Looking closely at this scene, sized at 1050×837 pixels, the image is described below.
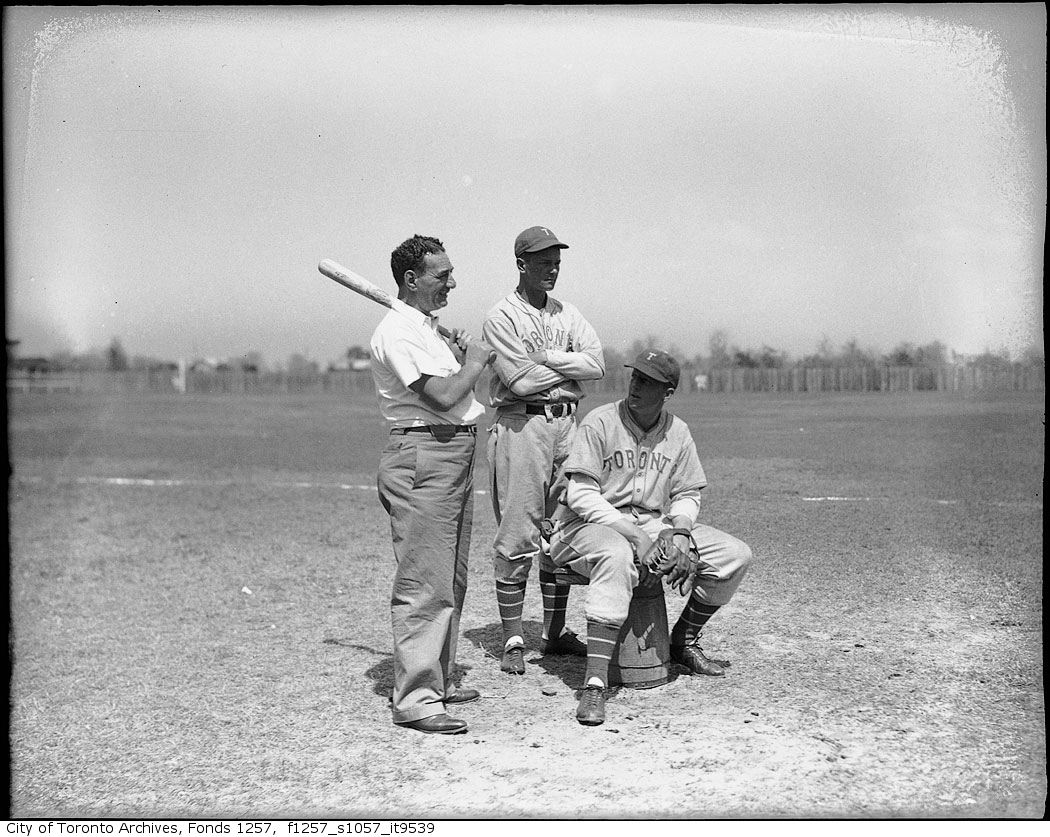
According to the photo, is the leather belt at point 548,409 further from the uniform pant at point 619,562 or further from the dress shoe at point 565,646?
the dress shoe at point 565,646

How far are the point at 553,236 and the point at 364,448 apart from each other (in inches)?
566

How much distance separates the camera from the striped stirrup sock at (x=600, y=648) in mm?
4434

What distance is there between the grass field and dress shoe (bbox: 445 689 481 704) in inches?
2.0

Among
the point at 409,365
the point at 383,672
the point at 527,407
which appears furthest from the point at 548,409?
the point at 383,672

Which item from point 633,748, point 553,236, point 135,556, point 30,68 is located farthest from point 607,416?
point 135,556

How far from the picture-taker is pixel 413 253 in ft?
14.6

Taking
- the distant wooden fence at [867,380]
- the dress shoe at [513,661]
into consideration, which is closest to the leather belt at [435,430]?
the dress shoe at [513,661]

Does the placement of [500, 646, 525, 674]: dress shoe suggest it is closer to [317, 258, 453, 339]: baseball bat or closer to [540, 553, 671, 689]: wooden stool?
[540, 553, 671, 689]: wooden stool

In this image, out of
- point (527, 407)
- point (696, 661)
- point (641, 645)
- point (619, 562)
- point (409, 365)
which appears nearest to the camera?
point (409, 365)

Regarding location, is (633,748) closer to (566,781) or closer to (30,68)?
(566,781)

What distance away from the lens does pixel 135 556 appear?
8.57 meters

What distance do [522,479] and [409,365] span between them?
1.07m

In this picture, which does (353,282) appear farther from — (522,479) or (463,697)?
(463,697)

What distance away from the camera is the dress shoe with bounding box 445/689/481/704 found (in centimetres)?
466
